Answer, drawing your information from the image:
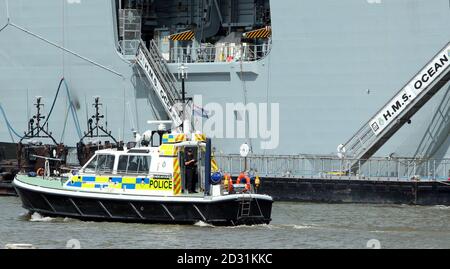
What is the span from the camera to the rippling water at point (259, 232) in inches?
1034

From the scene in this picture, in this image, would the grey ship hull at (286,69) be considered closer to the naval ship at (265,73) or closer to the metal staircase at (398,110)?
the naval ship at (265,73)

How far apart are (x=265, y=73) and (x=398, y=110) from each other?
5274 mm

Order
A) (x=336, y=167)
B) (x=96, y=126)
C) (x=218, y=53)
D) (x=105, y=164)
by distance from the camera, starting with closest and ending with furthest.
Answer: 1. (x=105, y=164)
2. (x=336, y=167)
3. (x=96, y=126)
4. (x=218, y=53)

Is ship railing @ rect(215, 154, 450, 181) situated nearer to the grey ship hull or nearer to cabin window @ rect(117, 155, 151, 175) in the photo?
the grey ship hull

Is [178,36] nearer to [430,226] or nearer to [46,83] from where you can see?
[46,83]

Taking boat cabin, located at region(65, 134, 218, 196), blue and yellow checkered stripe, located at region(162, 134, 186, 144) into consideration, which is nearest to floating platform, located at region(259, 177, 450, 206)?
boat cabin, located at region(65, 134, 218, 196)

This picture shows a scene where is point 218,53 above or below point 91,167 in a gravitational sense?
above

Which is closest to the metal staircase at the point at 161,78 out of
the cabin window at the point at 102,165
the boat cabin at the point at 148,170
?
the cabin window at the point at 102,165

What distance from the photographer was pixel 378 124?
38.3m

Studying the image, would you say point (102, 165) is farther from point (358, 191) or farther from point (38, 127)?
point (38, 127)

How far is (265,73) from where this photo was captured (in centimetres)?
4100

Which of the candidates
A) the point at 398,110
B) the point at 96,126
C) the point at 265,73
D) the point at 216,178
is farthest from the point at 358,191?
the point at 96,126

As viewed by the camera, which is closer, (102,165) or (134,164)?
(134,164)
